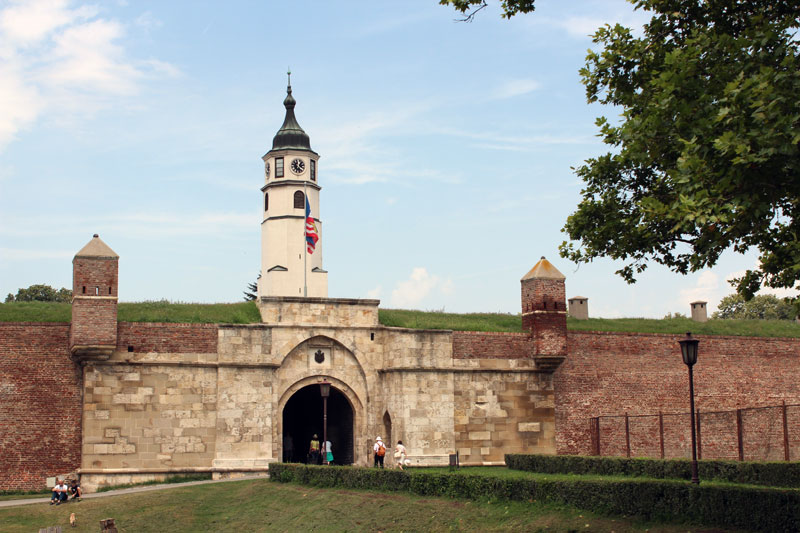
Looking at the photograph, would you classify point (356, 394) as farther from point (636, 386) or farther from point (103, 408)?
point (636, 386)

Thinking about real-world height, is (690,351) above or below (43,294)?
below

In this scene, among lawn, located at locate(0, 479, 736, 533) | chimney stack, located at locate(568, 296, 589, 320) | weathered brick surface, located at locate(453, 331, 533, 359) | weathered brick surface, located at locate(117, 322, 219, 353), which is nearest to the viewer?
lawn, located at locate(0, 479, 736, 533)

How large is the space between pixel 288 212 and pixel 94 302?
4282cm

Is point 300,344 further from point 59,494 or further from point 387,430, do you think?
point 59,494

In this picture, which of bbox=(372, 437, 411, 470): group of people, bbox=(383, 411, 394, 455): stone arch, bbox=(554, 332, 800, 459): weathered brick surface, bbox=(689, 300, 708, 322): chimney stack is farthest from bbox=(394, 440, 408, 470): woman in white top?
bbox=(689, 300, 708, 322): chimney stack

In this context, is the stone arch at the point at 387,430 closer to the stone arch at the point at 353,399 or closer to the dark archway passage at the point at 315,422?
the stone arch at the point at 353,399

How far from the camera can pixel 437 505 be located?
21203 mm

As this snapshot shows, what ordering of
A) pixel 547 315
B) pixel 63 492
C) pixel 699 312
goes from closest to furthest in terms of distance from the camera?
pixel 63 492 → pixel 547 315 → pixel 699 312

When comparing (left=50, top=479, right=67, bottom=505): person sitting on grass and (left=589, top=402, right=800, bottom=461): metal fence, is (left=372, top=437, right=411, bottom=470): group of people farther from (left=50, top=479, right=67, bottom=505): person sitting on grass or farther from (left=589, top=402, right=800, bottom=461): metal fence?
(left=50, top=479, right=67, bottom=505): person sitting on grass

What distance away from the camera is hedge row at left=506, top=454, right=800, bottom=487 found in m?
21.1

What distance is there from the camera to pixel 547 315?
1284 inches

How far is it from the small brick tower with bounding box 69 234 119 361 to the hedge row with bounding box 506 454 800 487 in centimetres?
1307

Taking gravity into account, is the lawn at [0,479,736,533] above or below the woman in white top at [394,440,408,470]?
below

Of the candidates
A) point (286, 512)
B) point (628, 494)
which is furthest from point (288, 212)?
point (628, 494)
